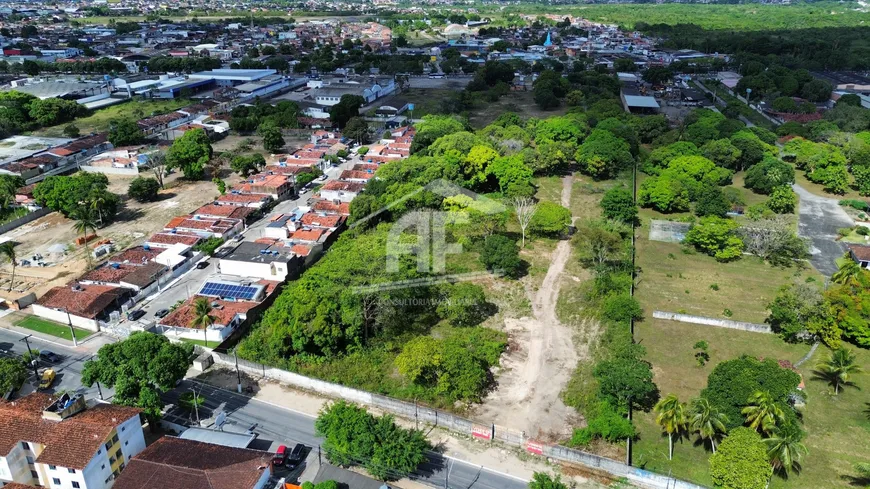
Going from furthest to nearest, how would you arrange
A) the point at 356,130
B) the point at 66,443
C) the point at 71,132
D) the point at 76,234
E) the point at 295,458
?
1. the point at 71,132
2. the point at 356,130
3. the point at 76,234
4. the point at 295,458
5. the point at 66,443

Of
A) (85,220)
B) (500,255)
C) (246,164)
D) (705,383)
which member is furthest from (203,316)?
(246,164)

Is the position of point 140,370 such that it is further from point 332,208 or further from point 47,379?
point 332,208

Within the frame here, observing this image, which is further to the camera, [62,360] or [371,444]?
[62,360]

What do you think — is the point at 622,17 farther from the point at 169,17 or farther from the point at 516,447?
the point at 516,447

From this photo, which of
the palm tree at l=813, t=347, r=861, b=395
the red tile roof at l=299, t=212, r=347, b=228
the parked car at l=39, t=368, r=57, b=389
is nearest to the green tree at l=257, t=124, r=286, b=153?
the red tile roof at l=299, t=212, r=347, b=228

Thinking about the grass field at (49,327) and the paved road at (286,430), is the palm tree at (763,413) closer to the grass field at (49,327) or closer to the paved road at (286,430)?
the paved road at (286,430)

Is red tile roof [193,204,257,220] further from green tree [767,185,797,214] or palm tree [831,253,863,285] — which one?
green tree [767,185,797,214]

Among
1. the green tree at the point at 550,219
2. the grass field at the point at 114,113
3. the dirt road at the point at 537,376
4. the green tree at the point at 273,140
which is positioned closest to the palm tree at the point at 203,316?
the dirt road at the point at 537,376

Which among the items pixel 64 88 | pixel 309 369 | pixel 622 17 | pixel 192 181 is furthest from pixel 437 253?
pixel 622 17
